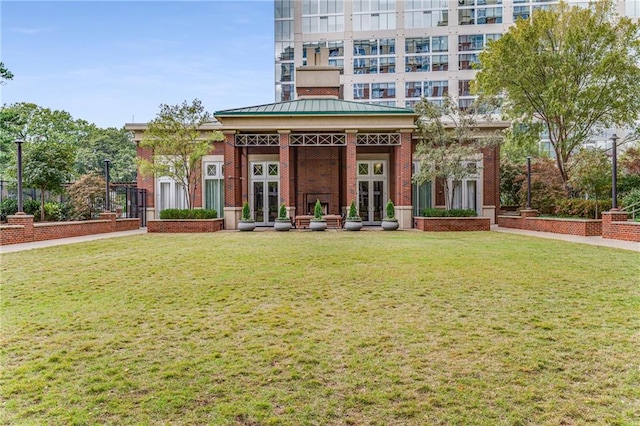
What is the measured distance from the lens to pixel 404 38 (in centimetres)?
6009

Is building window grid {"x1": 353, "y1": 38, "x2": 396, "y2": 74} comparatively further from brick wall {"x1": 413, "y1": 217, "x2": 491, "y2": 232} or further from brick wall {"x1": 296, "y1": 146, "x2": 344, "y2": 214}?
brick wall {"x1": 413, "y1": 217, "x2": 491, "y2": 232}

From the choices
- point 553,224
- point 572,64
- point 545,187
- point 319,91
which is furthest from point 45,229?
point 545,187

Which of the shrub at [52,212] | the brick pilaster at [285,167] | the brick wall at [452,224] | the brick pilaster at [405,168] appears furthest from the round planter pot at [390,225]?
the shrub at [52,212]

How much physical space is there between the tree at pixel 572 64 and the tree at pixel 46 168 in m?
25.1

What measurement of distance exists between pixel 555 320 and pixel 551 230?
688 inches

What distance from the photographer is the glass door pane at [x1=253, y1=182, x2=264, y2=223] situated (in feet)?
94.4

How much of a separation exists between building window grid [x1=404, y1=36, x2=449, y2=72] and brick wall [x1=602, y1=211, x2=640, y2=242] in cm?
4608

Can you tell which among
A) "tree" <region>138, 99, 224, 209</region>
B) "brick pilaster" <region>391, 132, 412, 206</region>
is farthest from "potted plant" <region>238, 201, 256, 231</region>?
"brick pilaster" <region>391, 132, 412, 206</region>

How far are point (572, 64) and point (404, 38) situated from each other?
130 ft

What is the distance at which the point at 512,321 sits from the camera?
5.72 metres

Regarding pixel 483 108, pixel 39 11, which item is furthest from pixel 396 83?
pixel 39 11

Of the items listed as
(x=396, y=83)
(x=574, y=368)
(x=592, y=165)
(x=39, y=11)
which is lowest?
(x=574, y=368)

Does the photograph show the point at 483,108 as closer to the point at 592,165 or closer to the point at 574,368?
the point at 592,165

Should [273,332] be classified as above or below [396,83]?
below
